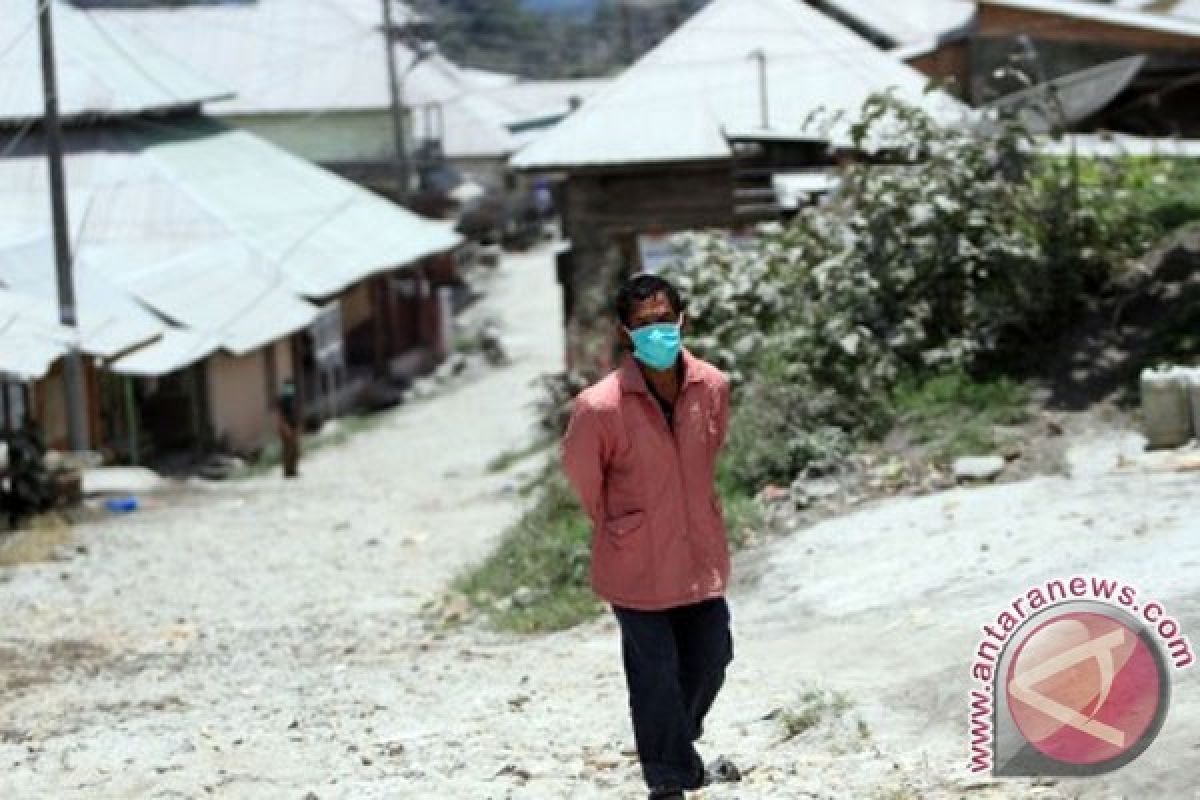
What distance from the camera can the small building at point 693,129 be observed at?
2317 cm

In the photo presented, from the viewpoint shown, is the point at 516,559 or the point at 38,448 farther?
the point at 38,448

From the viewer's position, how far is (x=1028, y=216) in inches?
537

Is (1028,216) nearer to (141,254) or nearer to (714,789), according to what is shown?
(714,789)

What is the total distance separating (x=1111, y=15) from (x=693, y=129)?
5.72 meters

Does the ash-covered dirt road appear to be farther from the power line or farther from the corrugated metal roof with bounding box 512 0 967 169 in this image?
the power line

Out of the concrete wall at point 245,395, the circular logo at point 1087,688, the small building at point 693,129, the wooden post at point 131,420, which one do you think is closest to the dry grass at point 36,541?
the small building at point 693,129

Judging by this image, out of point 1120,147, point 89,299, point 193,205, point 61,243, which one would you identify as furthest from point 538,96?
point 1120,147

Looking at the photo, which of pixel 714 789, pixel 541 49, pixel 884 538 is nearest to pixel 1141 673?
pixel 714 789

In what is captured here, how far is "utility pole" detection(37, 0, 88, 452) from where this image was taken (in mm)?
21984

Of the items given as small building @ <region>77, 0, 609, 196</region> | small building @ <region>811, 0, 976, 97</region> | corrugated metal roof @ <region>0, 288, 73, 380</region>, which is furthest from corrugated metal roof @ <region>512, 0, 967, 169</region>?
small building @ <region>77, 0, 609, 196</region>

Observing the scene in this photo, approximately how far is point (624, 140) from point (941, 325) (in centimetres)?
1114

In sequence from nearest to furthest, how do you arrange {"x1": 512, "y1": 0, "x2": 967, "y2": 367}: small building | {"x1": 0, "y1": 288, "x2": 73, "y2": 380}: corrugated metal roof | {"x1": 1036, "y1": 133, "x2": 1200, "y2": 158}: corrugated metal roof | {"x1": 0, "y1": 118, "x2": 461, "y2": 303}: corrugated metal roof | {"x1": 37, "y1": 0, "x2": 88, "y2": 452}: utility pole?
{"x1": 1036, "y1": 133, "x2": 1200, "y2": 158}: corrugated metal roof < {"x1": 0, "y1": 288, "x2": 73, "y2": 380}: corrugated metal roof < {"x1": 37, "y1": 0, "x2": 88, "y2": 452}: utility pole < {"x1": 512, "y1": 0, "x2": 967, "y2": 367}: small building < {"x1": 0, "y1": 118, "x2": 461, "y2": 303}: corrugated metal roof

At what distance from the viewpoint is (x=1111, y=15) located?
20297 mm

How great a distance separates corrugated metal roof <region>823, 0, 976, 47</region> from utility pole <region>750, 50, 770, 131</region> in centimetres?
225
